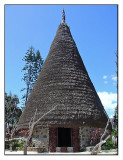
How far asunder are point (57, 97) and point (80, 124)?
2302 millimetres

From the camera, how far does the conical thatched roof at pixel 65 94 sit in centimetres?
1102

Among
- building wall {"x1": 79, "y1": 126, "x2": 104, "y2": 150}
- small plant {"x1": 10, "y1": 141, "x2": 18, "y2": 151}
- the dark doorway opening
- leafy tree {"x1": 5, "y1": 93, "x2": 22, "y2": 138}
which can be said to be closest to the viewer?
building wall {"x1": 79, "y1": 126, "x2": 104, "y2": 150}

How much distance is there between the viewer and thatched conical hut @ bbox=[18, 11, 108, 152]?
10.9 m

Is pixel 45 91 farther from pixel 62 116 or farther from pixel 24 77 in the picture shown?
pixel 24 77

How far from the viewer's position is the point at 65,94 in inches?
471

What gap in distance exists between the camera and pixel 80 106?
11562 millimetres

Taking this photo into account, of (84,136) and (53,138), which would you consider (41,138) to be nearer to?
(53,138)

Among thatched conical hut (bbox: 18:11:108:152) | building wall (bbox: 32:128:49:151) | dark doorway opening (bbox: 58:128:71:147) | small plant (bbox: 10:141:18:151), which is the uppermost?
thatched conical hut (bbox: 18:11:108:152)

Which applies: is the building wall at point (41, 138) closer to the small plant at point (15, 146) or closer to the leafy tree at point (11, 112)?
the small plant at point (15, 146)

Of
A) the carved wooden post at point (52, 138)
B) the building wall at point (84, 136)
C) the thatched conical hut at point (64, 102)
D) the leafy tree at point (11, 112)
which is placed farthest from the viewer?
the leafy tree at point (11, 112)

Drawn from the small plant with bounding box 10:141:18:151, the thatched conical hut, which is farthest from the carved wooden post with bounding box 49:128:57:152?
the small plant with bounding box 10:141:18:151

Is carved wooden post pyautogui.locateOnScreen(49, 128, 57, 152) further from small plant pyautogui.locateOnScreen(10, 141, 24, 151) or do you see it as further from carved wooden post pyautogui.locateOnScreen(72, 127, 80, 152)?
small plant pyautogui.locateOnScreen(10, 141, 24, 151)

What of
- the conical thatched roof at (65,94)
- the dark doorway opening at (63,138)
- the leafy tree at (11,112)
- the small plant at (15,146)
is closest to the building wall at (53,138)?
the conical thatched roof at (65,94)

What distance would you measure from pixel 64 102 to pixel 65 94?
64 centimetres
